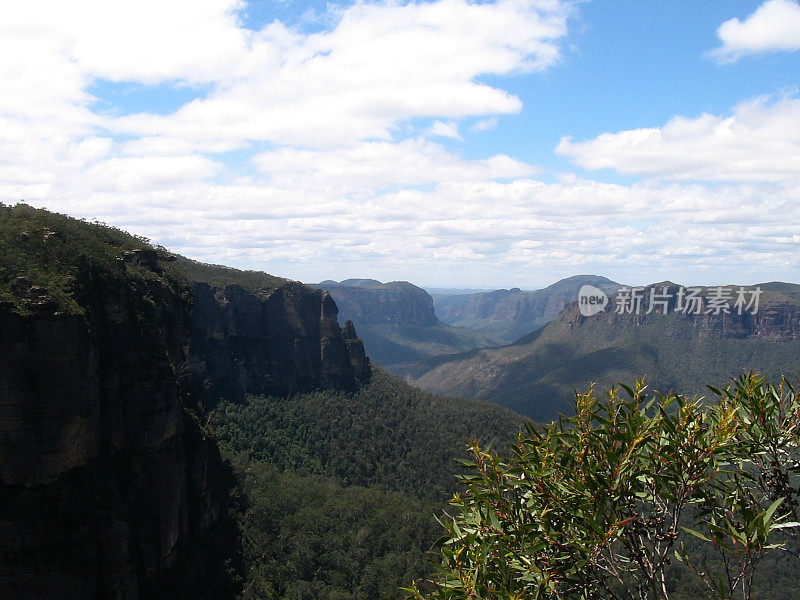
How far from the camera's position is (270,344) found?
117 meters

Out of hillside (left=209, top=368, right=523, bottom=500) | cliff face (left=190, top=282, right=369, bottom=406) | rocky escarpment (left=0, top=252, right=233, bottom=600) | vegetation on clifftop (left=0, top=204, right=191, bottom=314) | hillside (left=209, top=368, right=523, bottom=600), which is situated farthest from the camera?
cliff face (left=190, top=282, right=369, bottom=406)

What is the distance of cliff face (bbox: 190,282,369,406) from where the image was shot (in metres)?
101

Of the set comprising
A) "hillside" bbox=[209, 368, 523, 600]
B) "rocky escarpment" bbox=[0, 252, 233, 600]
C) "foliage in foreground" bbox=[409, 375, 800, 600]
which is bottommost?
"hillside" bbox=[209, 368, 523, 600]

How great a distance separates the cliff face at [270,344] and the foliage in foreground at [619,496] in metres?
88.3

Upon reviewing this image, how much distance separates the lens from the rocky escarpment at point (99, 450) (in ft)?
96.2

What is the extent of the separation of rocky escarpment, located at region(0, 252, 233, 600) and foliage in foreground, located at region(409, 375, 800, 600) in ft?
100

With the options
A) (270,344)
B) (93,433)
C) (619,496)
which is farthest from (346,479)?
(619,496)

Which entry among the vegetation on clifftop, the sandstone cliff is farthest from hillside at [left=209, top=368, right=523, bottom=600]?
the vegetation on clifftop

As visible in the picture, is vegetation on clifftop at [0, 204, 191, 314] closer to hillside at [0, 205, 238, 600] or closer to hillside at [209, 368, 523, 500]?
hillside at [0, 205, 238, 600]

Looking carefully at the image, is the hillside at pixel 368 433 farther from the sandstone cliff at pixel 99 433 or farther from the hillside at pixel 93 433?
the hillside at pixel 93 433

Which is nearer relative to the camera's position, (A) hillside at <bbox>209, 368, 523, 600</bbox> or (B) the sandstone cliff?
(B) the sandstone cliff

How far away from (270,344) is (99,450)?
8086 centimetres

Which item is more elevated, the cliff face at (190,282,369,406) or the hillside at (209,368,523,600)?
the cliff face at (190,282,369,406)

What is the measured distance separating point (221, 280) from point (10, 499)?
87186 millimetres
